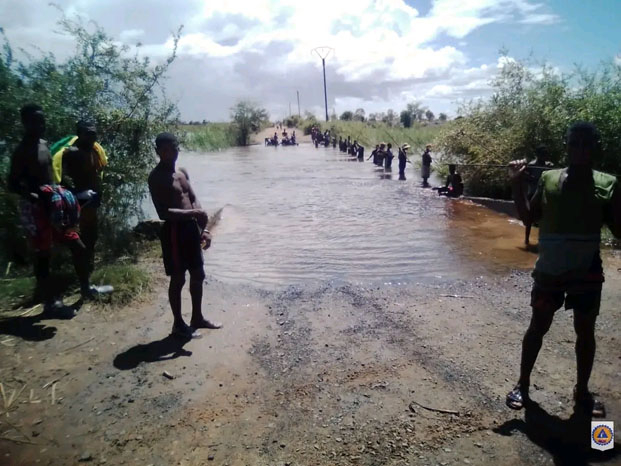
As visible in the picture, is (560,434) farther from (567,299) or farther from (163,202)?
(163,202)

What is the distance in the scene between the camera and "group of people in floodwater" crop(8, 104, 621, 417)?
292 cm

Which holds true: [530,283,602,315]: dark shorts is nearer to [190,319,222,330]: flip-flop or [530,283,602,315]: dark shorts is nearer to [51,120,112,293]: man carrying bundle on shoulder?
[190,319,222,330]: flip-flop

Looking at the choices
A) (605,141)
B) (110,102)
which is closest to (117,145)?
(110,102)

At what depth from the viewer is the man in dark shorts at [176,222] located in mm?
4156

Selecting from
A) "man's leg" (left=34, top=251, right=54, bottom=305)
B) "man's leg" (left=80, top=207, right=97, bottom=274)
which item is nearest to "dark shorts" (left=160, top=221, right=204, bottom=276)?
"man's leg" (left=34, top=251, right=54, bottom=305)

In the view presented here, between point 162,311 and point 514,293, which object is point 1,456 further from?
point 514,293

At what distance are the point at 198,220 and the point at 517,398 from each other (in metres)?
3.03

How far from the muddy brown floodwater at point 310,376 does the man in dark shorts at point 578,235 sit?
595 millimetres

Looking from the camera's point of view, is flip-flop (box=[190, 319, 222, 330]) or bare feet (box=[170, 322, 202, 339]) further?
flip-flop (box=[190, 319, 222, 330])

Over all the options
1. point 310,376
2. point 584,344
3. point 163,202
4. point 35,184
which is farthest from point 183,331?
point 584,344

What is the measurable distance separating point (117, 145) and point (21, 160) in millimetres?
2909

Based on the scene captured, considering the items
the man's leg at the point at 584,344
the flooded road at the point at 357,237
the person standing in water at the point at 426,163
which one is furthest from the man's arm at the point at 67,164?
the person standing in water at the point at 426,163

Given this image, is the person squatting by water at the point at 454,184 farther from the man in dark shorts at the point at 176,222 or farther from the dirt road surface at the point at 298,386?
the man in dark shorts at the point at 176,222

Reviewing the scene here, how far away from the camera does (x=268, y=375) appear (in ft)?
12.1
